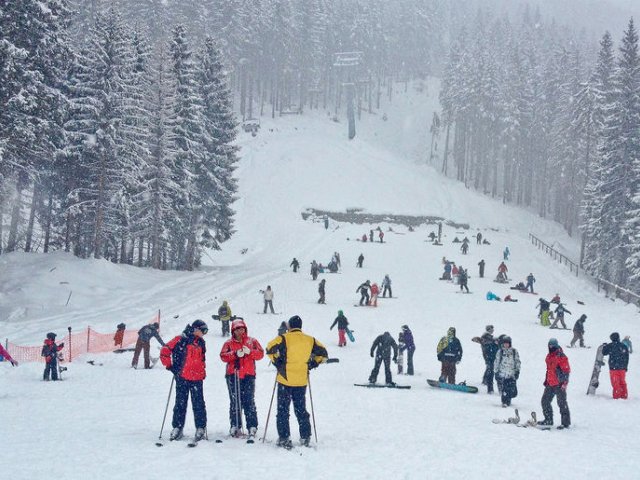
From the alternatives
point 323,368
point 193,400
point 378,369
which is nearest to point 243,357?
point 193,400

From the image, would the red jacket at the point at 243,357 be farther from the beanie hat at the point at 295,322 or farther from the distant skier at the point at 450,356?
the distant skier at the point at 450,356

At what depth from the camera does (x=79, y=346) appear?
66.3 ft

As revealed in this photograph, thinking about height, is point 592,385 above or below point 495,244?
below

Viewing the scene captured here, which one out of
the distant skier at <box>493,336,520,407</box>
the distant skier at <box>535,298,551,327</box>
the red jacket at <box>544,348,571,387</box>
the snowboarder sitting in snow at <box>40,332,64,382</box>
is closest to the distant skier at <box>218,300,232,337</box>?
the snowboarder sitting in snow at <box>40,332,64,382</box>

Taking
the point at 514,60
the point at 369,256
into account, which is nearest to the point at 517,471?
the point at 369,256

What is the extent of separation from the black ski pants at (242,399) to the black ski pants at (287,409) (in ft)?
1.60

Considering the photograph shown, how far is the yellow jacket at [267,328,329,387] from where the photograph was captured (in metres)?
8.83

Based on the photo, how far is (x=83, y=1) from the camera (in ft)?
214

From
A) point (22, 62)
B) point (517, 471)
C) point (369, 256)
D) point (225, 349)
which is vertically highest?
point (22, 62)

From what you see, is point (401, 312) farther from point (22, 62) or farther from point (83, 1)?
point (83, 1)

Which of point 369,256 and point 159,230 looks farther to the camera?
point 369,256

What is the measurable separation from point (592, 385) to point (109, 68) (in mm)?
28994

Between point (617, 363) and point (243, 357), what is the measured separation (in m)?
10.5

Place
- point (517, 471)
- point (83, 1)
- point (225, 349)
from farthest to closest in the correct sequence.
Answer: point (83, 1), point (225, 349), point (517, 471)
